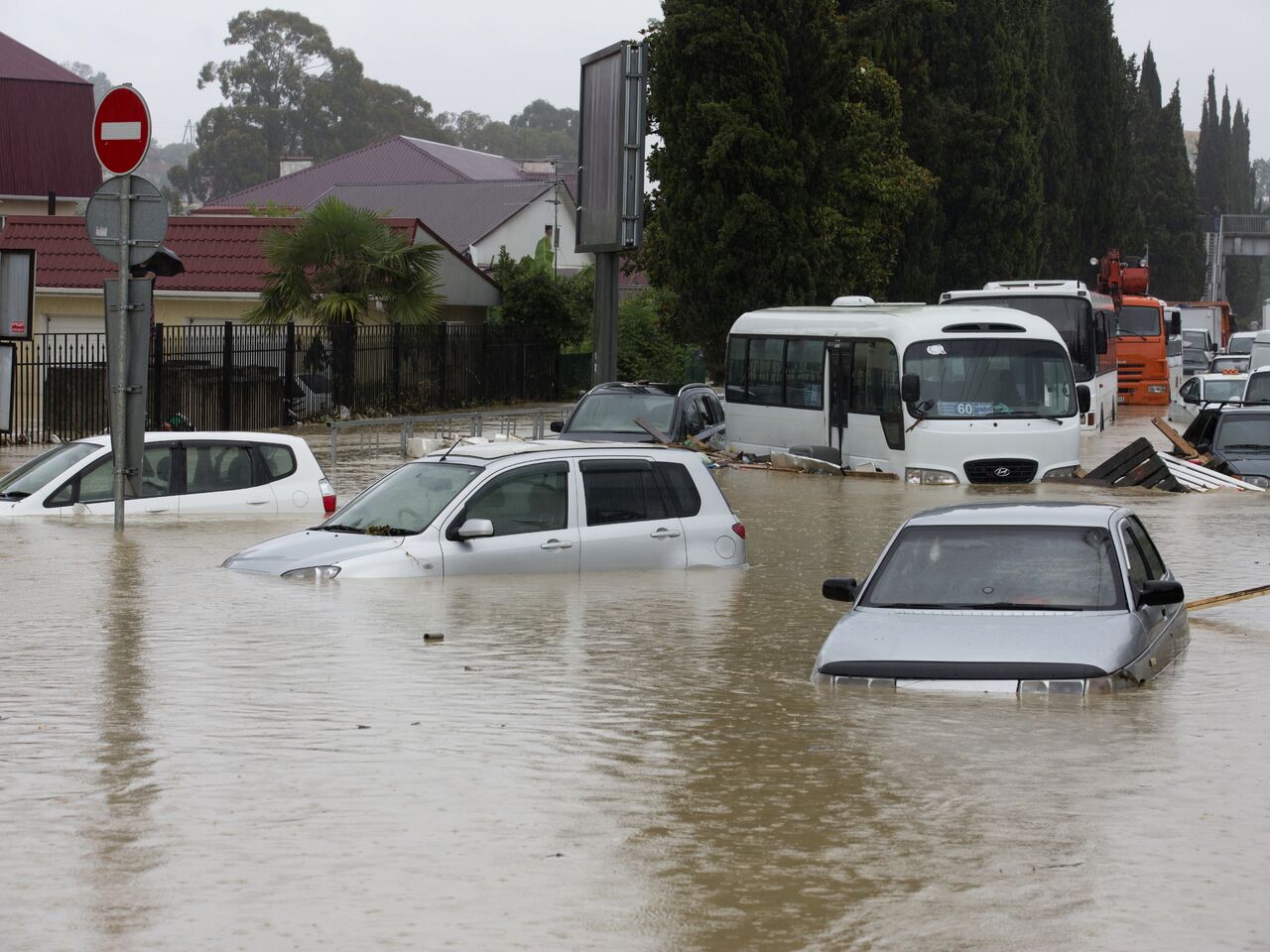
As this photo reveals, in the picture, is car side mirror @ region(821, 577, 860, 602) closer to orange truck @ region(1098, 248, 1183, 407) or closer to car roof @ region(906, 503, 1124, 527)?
car roof @ region(906, 503, 1124, 527)

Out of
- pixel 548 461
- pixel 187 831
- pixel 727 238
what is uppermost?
pixel 727 238

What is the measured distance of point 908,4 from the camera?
44125 millimetres

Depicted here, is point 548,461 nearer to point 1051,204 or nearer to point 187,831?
point 187,831

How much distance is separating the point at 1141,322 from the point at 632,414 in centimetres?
2908

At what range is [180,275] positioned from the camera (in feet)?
141

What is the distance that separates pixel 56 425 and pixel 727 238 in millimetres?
14906

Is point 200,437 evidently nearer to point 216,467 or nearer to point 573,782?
point 216,467

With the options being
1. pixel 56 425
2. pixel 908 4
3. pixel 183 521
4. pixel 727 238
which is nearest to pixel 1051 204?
pixel 908 4

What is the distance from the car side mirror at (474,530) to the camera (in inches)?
539

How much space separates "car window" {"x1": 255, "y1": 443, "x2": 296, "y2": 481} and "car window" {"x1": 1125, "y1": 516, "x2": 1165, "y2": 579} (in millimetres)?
9013

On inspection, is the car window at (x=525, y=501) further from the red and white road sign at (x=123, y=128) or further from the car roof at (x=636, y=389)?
the car roof at (x=636, y=389)

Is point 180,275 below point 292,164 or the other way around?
below

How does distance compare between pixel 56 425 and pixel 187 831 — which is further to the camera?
pixel 56 425

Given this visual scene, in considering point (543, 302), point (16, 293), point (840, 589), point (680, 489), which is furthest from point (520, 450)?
point (543, 302)
